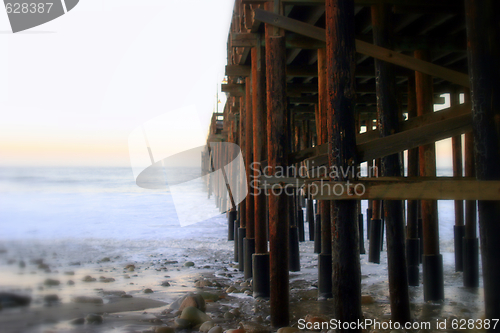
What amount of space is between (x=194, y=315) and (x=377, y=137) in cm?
263

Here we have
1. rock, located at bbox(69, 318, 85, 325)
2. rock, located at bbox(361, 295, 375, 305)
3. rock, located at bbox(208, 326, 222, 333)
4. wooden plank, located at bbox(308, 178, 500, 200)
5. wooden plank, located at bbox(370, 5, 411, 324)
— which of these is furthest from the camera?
rock, located at bbox(361, 295, 375, 305)

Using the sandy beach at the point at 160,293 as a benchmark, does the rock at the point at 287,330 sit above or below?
above

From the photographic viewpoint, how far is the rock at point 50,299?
18.9 feet

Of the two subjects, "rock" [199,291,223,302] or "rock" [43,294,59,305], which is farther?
"rock" [43,294,59,305]

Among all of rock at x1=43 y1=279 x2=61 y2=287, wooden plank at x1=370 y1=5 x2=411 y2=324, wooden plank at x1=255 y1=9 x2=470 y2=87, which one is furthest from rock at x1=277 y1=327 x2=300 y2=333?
rock at x1=43 y1=279 x2=61 y2=287

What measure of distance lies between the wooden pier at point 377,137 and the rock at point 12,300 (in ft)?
Answer: 9.98

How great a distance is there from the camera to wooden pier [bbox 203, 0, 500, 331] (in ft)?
8.96

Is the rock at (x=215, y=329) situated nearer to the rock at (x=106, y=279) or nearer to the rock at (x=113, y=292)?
the rock at (x=113, y=292)

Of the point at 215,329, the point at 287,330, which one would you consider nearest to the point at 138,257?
the point at 215,329

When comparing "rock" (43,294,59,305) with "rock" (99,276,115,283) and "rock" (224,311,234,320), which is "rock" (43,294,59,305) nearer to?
"rock" (99,276,115,283)

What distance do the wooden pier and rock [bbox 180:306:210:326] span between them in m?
0.82

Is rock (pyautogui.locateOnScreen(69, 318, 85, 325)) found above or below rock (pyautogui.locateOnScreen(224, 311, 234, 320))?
below

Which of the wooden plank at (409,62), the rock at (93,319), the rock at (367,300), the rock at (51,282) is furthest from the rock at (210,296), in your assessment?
the wooden plank at (409,62)

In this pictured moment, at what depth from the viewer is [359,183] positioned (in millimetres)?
2660
